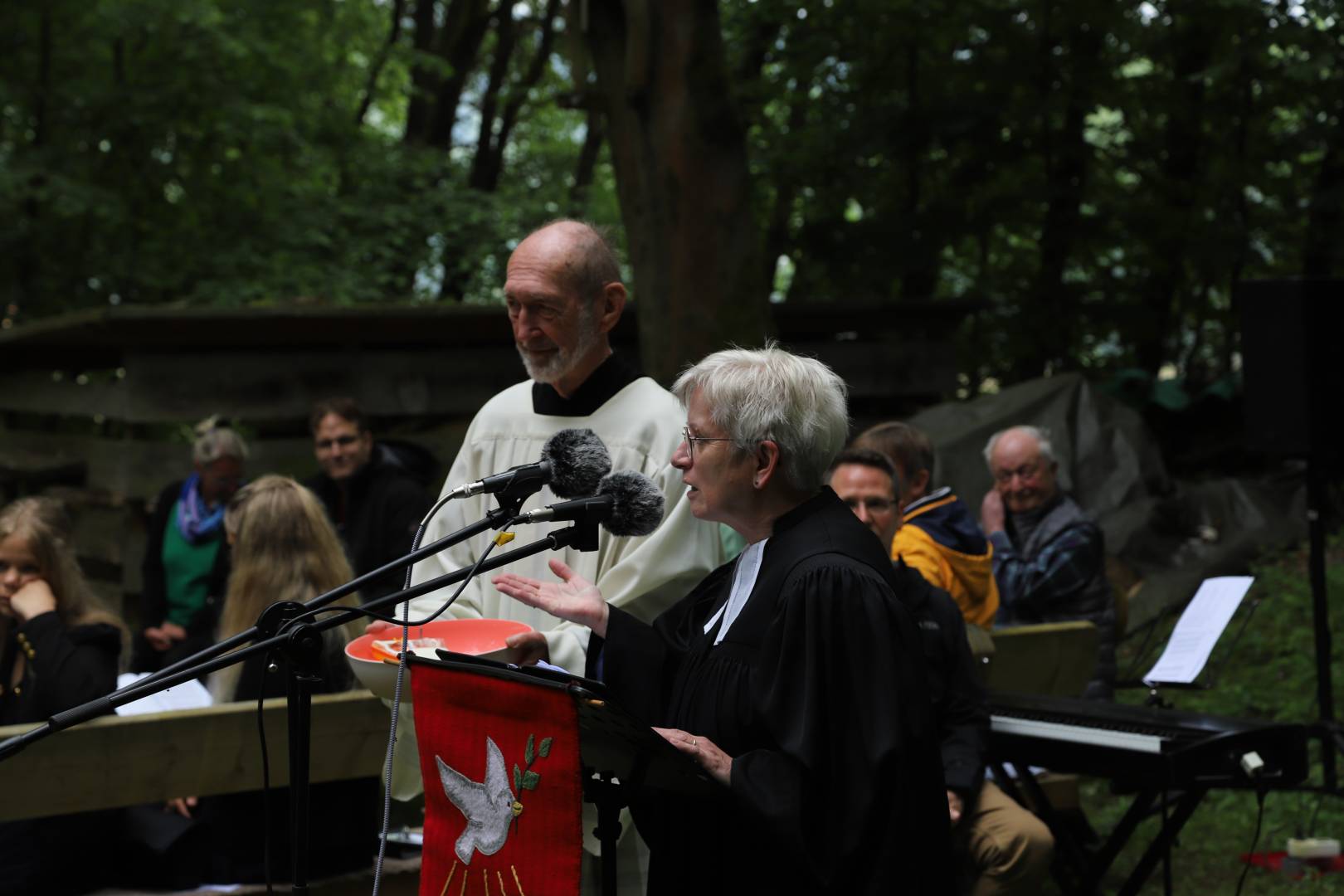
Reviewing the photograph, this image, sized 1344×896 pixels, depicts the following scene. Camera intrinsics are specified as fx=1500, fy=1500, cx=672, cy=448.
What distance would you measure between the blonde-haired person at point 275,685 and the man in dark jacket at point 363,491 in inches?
53.2

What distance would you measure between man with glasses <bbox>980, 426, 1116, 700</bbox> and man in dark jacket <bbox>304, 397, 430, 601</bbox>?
253 centimetres

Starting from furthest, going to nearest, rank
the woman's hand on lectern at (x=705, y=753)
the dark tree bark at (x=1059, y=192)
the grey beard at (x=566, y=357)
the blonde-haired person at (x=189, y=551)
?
the dark tree bark at (x=1059, y=192), the blonde-haired person at (x=189, y=551), the grey beard at (x=566, y=357), the woman's hand on lectern at (x=705, y=753)

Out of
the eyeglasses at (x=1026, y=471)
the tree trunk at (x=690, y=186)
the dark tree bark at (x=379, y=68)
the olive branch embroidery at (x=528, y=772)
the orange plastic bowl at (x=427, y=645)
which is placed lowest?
the olive branch embroidery at (x=528, y=772)

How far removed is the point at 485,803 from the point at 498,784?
6 centimetres

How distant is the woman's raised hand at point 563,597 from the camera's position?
2994 millimetres

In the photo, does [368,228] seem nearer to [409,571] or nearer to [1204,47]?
[1204,47]

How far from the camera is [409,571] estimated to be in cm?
299

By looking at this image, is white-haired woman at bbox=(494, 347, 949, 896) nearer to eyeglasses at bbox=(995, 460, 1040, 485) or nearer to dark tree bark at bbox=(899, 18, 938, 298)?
eyeglasses at bbox=(995, 460, 1040, 485)

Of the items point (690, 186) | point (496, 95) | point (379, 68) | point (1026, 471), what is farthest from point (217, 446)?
point (496, 95)

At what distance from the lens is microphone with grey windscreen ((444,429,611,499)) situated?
2.85 meters

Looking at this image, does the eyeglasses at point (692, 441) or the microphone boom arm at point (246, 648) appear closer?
the microphone boom arm at point (246, 648)

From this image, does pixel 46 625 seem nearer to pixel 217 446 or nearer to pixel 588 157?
pixel 217 446

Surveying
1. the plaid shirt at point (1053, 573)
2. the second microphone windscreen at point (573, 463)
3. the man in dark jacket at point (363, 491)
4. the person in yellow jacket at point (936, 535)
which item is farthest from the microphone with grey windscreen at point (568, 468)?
the plaid shirt at point (1053, 573)

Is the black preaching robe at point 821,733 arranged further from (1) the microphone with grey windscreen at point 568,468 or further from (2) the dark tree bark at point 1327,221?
(2) the dark tree bark at point 1327,221
